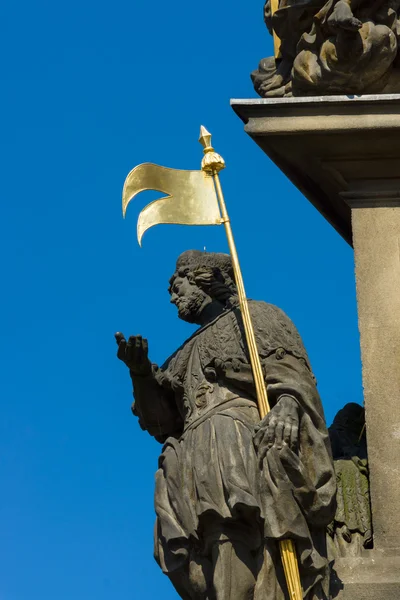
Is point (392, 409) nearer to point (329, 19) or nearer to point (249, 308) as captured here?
point (249, 308)

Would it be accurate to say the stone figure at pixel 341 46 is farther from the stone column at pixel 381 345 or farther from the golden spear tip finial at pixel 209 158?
the stone column at pixel 381 345

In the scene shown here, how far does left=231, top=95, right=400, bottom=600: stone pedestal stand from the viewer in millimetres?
19234

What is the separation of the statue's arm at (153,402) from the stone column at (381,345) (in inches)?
56.4

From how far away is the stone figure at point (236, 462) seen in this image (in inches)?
740

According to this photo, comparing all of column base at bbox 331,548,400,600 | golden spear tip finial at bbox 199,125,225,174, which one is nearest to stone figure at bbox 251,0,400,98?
golden spear tip finial at bbox 199,125,225,174

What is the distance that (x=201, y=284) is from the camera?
20.5 m

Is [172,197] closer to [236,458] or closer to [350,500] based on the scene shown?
[236,458]

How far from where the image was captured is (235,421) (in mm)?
19344

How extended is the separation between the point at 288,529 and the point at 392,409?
1251mm

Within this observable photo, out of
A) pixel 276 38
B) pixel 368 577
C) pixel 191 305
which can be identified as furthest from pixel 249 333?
pixel 276 38

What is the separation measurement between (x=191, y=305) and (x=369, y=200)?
1.43m

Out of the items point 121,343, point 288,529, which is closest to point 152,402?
point 121,343

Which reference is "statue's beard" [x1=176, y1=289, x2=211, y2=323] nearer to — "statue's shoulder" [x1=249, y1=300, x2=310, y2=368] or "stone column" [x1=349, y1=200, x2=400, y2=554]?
"statue's shoulder" [x1=249, y1=300, x2=310, y2=368]

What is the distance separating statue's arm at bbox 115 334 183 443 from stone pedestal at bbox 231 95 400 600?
1.44 meters
